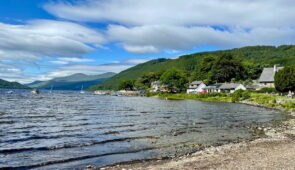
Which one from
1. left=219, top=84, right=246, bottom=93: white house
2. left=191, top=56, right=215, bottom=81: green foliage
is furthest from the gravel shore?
left=191, top=56, right=215, bottom=81: green foliage

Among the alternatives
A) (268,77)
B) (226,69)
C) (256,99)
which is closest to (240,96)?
(256,99)

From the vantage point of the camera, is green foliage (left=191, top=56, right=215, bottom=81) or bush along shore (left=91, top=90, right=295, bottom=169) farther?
green foliage (left=191, top=56, right=215, bottom=81)

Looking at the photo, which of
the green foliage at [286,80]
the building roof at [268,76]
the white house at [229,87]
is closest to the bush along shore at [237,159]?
the green foliage at [286,80]

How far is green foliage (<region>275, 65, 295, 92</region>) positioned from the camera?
7319 centimetres

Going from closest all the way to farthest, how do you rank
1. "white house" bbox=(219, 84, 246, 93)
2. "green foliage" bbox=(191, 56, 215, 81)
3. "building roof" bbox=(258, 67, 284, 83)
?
"white house" bbox=(219, 84, 246, 93) → "building roof" bbox=(258, 67, 284, 83) → "green foliage" bbox=(191, 56, 215, 81)

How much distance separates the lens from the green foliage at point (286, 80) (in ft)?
240

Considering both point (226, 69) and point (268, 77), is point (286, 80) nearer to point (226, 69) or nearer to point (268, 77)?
point (268, 77)

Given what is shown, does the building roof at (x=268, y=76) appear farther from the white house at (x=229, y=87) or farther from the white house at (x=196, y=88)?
the white house at (x=196, y=88)

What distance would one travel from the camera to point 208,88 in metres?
123

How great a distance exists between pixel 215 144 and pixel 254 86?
105m

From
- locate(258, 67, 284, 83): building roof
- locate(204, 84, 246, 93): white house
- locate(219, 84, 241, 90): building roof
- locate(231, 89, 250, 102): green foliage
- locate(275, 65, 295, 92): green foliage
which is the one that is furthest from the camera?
locate(258, 67, 284, 83): building roof

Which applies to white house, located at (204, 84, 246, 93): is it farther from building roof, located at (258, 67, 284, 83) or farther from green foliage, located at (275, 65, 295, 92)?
green foliage, located at (275, 65, 295, 92)

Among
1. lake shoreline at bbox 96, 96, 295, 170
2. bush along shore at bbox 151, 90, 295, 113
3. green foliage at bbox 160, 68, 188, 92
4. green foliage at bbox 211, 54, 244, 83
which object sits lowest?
lake shoreline at bbox 96, 96, 295, 170

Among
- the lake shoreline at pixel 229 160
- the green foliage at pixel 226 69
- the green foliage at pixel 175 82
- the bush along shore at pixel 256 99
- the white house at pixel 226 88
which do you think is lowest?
the lake shoreline at pixel 229 160
